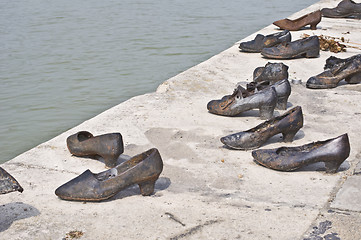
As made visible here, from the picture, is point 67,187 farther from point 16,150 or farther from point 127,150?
point 16,150

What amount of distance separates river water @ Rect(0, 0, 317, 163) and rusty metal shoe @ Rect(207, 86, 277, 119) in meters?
1.68

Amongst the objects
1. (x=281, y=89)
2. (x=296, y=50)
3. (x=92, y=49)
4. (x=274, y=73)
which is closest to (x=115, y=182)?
(x=281, y=89)

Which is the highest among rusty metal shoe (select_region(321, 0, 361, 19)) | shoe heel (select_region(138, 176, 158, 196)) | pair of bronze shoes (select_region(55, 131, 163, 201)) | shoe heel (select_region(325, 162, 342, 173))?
pair of bronze shoes (select_region(55, 131, 163, 201))

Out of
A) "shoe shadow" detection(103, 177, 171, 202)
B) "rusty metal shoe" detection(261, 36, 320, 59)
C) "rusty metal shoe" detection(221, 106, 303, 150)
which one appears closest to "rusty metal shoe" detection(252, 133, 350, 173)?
"rusty metal shoe" detection(221, 106, 303, 150)

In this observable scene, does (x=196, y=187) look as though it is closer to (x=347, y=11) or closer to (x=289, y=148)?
(x=289, y=148)

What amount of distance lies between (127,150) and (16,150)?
139 centimetres

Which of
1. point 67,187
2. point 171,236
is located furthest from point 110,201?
point 171,236

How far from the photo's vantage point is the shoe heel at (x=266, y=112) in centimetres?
513

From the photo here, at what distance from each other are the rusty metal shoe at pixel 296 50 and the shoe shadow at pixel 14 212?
4731mm

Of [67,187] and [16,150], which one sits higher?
[67,187]

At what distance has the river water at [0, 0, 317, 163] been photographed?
638 cm

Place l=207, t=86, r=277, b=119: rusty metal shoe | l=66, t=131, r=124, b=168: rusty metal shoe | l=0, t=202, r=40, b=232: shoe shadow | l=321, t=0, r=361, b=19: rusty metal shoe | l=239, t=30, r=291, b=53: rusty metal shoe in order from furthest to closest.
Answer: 1. l=321, t=0, r=361, b=19: rusty metal shoe
2. l=239, t=30, r=291, b=53: rusty metal shoe
3. l=207, t=86, r=277, b=119: rusty metal shoe
4. l=66, t=131, r=124, b=168: rusty metal shoe
5. l=0, t=202, r=40, b=232: shoe shadow

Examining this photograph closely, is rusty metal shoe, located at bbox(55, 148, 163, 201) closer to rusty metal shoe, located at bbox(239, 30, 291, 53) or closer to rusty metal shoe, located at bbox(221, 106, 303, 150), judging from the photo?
rusty metal shoe, located at bbox(221, 106, 303, 150)

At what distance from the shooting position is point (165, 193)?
376 centimetres
